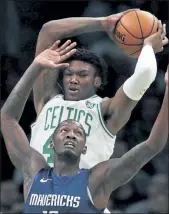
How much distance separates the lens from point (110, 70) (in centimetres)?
711

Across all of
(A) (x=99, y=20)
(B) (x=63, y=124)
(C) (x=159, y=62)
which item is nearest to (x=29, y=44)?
(C) (x=159, y=62)

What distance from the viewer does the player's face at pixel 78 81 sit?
16.5ft

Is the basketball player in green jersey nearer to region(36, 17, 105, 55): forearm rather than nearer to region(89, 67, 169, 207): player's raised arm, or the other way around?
region(36, 17, 105, 55): forearm

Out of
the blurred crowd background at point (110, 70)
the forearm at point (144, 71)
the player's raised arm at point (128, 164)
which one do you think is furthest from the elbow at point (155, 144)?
the blurred crowd background at point (110, 70)

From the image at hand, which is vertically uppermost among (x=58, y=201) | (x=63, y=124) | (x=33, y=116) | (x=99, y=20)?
(x=99, y=20)

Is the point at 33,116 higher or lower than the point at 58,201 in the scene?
lower

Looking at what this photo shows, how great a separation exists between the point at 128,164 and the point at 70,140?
41cm

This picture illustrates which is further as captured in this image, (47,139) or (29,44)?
(29,44)

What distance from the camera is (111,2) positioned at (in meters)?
7.45

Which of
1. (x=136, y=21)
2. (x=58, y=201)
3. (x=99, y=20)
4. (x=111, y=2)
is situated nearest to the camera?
(x=58, y=201)

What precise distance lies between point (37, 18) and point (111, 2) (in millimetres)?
804

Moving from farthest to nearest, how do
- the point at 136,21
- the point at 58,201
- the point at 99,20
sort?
the point at 99,20 → the point at 136,21 → the point at 58,201

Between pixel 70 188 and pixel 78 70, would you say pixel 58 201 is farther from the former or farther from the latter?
pixel 78 70

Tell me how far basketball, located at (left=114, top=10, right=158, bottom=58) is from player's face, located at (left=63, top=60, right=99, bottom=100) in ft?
1.15
